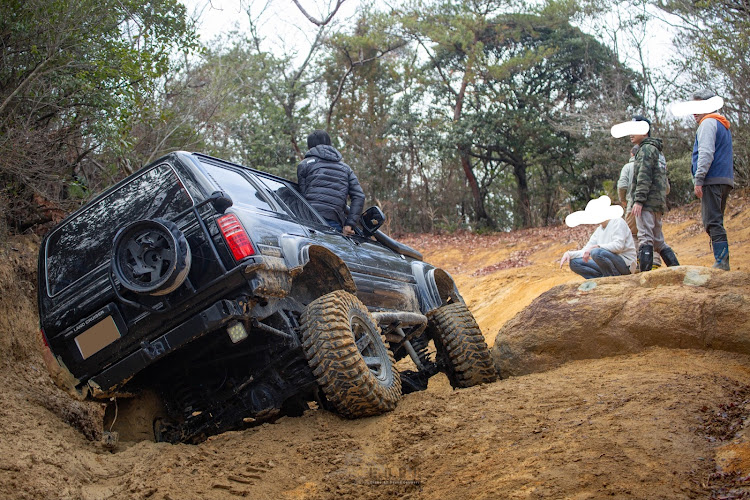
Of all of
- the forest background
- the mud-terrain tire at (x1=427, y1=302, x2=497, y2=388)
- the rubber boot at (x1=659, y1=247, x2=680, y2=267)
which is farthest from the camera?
the forest background

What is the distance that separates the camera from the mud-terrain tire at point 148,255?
3902 mm

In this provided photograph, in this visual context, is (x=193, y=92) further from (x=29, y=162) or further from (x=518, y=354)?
(x=518, y=354)

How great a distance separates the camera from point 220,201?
163 inches

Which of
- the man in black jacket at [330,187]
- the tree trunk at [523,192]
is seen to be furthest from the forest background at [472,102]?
the man in black jacket at [330,187]

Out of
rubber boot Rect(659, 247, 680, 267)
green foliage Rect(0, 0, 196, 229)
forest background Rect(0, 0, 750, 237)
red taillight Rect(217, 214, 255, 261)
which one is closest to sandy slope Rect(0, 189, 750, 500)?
red taillight Rect(217, 214, 255, 261)

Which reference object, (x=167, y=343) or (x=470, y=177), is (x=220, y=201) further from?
(x=470, y=177)

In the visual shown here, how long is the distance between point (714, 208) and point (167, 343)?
510 cm

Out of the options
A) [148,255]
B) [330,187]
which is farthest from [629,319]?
[148,255]

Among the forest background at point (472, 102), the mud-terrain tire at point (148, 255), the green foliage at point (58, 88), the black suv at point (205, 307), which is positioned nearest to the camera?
the mud-terrain tire at point (148, 255)

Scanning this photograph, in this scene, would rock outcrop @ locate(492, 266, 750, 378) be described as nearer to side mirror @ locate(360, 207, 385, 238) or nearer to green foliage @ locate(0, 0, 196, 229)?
side mirror @ locate(360, 207, 385, 238)

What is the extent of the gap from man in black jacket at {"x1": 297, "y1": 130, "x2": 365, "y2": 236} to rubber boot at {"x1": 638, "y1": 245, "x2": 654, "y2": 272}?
9.82ft

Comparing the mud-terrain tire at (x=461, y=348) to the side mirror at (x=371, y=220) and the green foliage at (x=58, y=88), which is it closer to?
the side mirror at (x=371, y=220)

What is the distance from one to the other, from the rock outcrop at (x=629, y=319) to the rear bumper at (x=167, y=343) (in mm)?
2862

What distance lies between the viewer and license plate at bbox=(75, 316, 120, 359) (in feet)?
13.6
